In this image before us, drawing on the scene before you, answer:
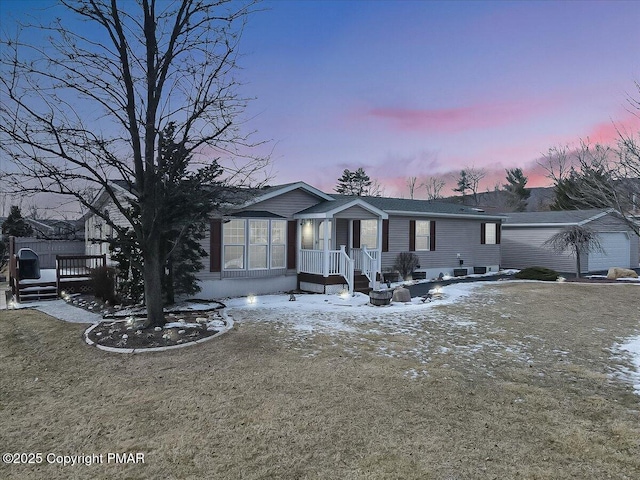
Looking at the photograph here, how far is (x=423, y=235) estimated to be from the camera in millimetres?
18953

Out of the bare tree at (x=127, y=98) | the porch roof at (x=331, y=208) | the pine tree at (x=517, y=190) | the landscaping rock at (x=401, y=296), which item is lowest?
the landscaping rock at (x=401, y=296)

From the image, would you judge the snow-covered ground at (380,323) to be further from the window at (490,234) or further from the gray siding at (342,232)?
the window at (490,234)

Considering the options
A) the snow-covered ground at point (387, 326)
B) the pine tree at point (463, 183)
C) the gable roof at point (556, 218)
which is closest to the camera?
the snow-covered ground at point (387, 326)

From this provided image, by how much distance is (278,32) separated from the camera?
13.2 metres

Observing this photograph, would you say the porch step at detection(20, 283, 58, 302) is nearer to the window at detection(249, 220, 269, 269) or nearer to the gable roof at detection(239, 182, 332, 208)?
the window at detection(249, 220, 269, 269)

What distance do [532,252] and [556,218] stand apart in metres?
2.32

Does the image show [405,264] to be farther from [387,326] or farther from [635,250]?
[635,250]

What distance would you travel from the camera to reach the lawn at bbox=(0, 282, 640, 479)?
11.7 feet

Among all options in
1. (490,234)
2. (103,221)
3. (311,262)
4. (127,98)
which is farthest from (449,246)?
(127,98)

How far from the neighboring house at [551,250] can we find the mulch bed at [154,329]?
19.6 metres

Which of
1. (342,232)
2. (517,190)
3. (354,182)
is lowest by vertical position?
(342,232)

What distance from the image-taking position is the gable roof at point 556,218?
21547mm

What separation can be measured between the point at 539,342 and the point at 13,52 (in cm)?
1135

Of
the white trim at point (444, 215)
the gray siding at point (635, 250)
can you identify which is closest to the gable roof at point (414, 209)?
the white trim at point (444, 215)
